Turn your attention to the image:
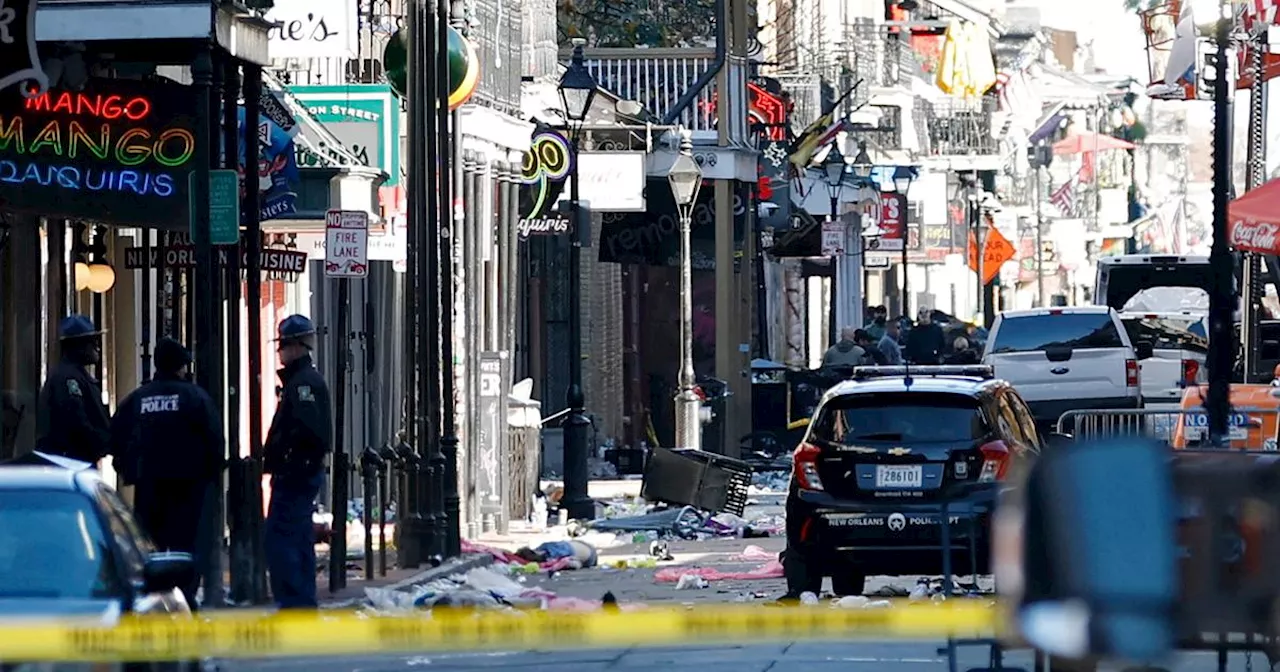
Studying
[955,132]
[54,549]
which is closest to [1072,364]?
[54,549]

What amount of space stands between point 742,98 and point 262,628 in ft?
105

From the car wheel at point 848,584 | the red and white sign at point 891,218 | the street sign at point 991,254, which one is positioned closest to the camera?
the car wheel at point 848,584

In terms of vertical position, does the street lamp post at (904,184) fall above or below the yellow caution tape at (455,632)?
above

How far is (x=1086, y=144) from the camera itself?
11225 cm

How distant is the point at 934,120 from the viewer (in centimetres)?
7894

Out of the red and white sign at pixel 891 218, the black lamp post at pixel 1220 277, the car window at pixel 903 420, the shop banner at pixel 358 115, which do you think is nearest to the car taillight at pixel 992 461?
the car window at pixel 903 420

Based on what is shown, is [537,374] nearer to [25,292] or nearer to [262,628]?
[25,292]

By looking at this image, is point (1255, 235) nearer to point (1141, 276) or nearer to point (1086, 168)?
point (1141, 276)

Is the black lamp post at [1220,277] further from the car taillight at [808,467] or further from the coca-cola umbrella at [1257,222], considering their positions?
the car taillight at [808,467]

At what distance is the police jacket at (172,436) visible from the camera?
1558cm

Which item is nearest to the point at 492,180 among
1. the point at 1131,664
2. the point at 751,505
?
the point at 751,505

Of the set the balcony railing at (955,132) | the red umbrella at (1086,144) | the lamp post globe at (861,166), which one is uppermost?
the red umbrella at (1086,144)

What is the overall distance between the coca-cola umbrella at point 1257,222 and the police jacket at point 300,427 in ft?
36.3

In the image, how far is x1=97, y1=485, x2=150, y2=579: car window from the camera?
32.8 feet
